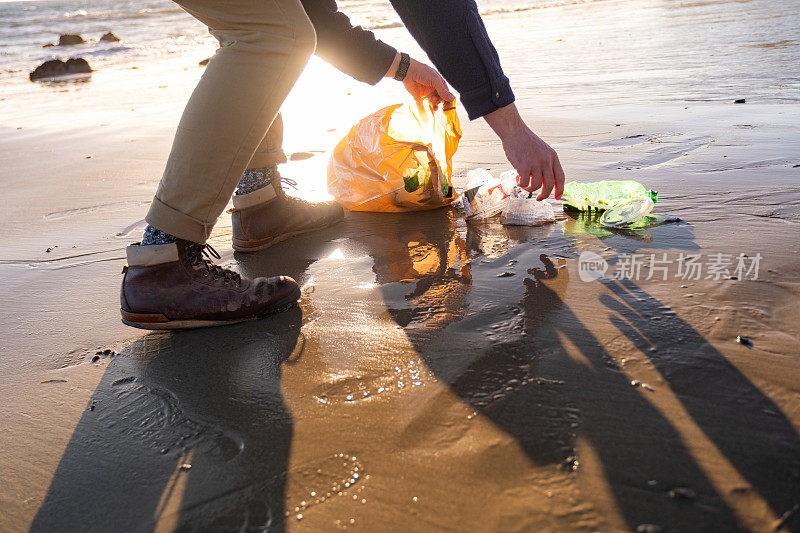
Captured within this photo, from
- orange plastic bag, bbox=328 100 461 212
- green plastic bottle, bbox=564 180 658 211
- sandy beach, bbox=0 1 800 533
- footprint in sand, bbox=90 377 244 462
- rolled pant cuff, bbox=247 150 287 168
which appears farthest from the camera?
orange plastic bag, bbox=328 100 461 212

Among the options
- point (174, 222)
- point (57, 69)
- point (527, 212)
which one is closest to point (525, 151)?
point (527, 212)

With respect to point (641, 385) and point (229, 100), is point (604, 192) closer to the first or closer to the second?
point (641, 385)

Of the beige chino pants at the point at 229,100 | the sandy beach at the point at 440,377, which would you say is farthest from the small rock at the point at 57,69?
the beige chino pants at the point at 229,100

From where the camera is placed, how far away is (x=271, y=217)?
2.43 m

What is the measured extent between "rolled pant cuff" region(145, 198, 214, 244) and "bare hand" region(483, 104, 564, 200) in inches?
32.7

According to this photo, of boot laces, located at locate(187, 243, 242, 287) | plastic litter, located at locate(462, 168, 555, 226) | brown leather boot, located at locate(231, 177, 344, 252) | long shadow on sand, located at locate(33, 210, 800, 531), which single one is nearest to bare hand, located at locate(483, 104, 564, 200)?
long shadow on sand, located at locate(33, 210, 800, 531)

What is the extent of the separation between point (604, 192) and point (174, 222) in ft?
5.08

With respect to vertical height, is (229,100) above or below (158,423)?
above

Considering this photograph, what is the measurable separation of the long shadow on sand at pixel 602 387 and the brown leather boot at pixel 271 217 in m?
0.61

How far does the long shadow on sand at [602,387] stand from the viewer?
1.05 m

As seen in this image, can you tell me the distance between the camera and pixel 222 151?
164 cm

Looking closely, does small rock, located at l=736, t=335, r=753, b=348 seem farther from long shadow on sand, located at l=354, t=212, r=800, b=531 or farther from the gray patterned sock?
the gray patterned sock

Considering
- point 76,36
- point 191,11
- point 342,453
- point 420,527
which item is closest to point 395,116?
point 191,11

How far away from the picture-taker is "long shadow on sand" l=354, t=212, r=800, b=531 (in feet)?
3.43
